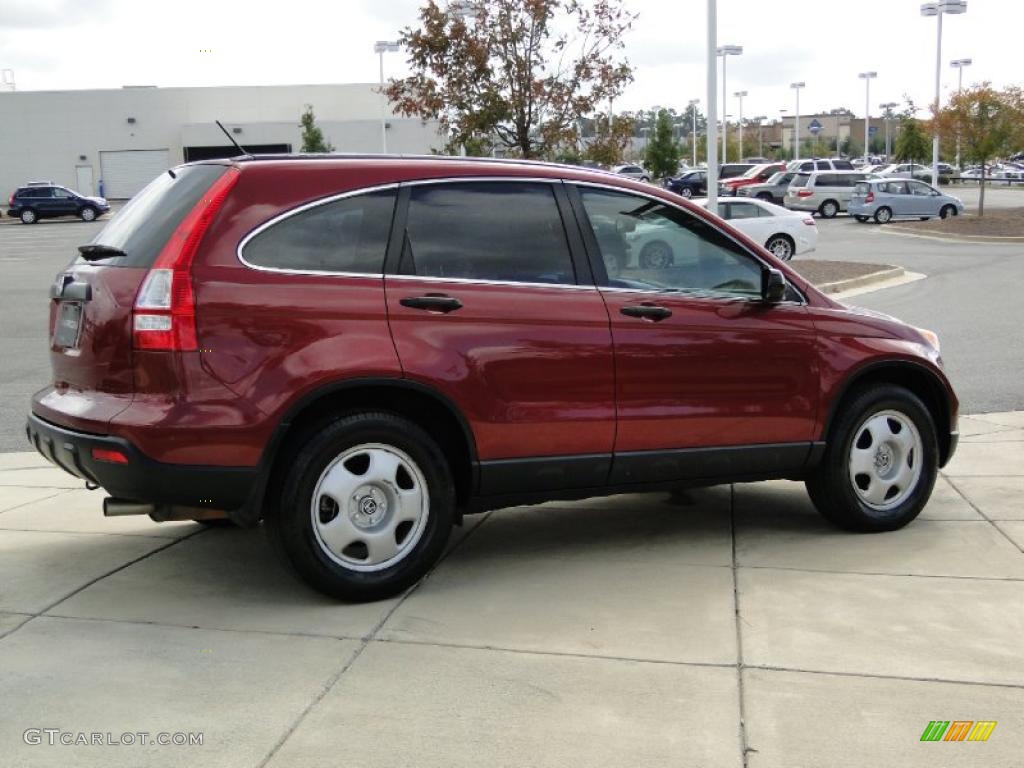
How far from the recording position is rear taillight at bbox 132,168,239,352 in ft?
15.4

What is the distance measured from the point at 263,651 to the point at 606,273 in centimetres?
228

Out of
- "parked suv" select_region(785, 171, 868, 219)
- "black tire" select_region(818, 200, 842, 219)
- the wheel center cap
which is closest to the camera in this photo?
the wheel center cap

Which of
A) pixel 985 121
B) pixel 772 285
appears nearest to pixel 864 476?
pixel 772 285

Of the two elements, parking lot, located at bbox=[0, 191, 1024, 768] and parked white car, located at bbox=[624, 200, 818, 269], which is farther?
parked white car, located at bbox=[624, 200, 818, 269]

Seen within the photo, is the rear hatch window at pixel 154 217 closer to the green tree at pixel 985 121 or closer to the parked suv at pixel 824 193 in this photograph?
the green tree at pixel 985 121

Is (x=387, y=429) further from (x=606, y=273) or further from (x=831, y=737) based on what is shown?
(x=831, y=737)

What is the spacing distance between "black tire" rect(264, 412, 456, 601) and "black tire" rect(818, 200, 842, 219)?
42.3m

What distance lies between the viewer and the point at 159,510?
4.99 meters

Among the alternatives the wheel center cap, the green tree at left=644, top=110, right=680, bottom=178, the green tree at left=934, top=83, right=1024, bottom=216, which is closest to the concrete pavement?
the wheel center cap

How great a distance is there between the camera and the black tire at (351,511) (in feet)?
16.0

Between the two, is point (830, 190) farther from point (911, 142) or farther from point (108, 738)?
point (108, 738)

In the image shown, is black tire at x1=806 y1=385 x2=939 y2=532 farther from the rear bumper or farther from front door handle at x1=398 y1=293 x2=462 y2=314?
the rear bumper

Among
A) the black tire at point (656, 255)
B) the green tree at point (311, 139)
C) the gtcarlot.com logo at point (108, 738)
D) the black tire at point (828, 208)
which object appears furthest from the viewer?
the green tree at point (311, 139)

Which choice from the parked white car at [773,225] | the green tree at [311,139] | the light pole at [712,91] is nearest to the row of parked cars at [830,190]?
the parked white car at [773,225]
